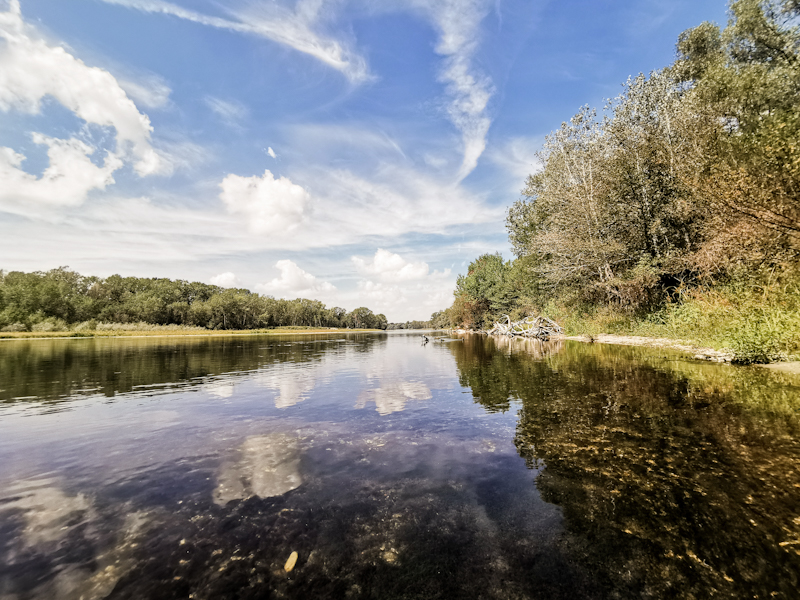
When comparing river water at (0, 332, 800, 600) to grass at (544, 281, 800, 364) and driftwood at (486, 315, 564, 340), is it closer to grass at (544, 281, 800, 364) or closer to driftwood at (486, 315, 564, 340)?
grass at (544, 281, 800, 364)

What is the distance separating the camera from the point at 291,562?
3.84 meters

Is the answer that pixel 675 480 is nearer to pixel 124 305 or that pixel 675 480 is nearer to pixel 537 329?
pixel 537 329

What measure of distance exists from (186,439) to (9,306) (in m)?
114

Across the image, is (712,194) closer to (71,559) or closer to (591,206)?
(591,206)

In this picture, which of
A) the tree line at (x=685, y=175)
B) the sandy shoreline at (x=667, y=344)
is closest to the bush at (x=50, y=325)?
the tree line at (x=685, y=175)

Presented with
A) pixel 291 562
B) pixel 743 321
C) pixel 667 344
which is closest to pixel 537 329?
pixel 667 344

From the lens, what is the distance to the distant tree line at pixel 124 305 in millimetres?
82250

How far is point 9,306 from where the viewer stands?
261ft

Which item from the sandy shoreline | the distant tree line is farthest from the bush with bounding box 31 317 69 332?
the sandy shoreline

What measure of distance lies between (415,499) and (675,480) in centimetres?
433

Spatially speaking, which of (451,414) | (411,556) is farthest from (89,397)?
(411,556)

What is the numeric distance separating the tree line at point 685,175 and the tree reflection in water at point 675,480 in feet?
31.0

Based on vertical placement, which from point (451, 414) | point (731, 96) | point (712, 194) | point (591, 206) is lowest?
point (451, 414)

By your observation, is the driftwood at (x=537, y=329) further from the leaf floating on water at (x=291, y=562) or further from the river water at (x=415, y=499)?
the leaf floating on water at (x=291, y=562)
